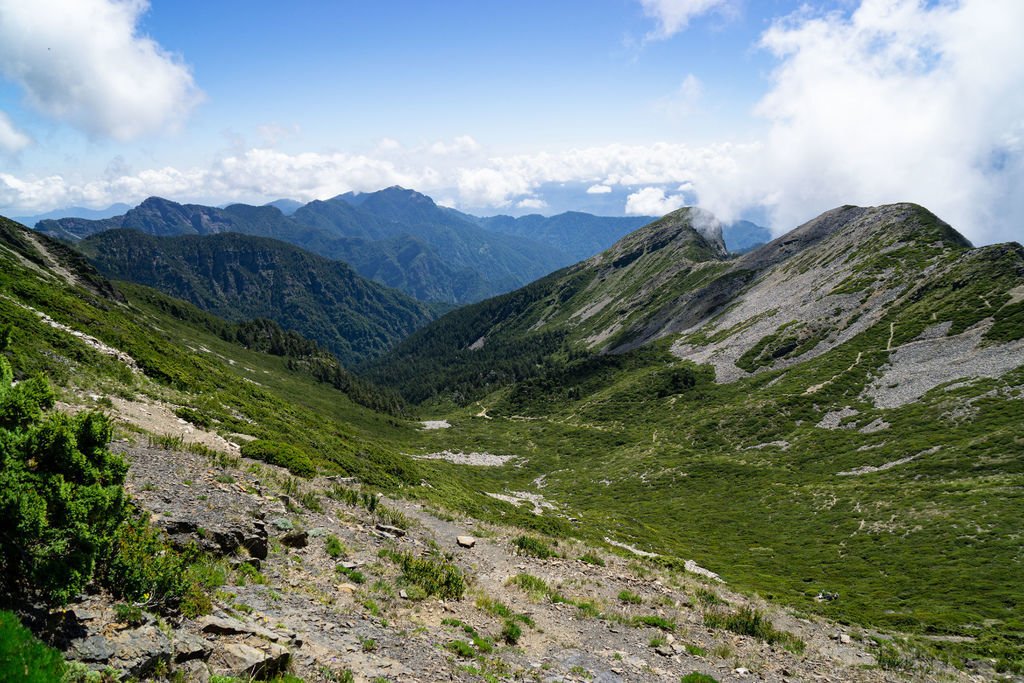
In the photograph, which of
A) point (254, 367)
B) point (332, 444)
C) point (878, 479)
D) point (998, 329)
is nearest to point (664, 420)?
point (878, 479)

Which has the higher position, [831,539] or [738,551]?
[831,539]

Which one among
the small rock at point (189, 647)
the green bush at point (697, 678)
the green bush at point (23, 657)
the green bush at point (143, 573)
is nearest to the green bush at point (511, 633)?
the green bush at point (697, 678)

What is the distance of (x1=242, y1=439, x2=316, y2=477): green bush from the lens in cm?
2852

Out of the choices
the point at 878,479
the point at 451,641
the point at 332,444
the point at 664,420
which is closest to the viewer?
the point at 451,641

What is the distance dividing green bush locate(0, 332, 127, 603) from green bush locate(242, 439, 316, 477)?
1787 cm

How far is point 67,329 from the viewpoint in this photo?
134 ft

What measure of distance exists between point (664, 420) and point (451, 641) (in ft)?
337

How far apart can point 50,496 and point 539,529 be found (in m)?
34.2

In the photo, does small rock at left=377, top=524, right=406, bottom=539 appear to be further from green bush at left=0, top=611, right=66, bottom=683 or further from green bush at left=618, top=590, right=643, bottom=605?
green bush at left=0, top=611, right=66, bottom=683

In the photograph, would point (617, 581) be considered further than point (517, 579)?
Yes

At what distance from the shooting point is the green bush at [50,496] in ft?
29.9

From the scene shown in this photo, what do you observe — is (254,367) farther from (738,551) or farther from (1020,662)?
(1020,662)

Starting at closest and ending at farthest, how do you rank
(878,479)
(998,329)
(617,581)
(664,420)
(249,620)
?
1. (249,620)
2. (617,581)
3. (878,479)
4. (998,329)
5. (664,420)

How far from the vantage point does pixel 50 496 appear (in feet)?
32.4
